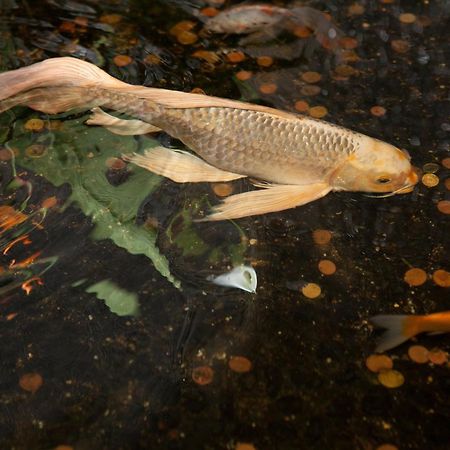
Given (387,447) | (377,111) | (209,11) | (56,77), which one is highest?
(56,77)

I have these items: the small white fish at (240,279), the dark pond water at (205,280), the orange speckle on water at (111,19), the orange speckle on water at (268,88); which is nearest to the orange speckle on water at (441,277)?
the dark pond water at (205,280)

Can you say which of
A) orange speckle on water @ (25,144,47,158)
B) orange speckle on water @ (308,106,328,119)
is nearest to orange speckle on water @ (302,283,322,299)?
orange speckle on water @ (308,106,328,119)

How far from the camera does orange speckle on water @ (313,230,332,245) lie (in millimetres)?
1770

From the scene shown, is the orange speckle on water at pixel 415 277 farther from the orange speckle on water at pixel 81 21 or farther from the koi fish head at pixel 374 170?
the orange speckle on water at pixel 81 21

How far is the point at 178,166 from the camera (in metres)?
1.88

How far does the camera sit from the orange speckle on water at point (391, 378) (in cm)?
150

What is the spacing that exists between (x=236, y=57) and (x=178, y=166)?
23.1 inches

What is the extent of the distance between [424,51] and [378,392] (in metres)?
1.35

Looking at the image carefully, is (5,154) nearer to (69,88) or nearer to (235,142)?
(69,88)

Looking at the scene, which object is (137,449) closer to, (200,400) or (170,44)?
(200,400)

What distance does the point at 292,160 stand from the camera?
5.86 feet

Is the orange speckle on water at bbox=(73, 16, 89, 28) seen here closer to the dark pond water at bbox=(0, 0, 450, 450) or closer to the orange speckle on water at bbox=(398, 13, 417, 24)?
the dark pond water at bbox=(0, 0, 450, 450)

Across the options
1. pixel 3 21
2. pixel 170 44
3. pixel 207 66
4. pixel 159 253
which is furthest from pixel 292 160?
pixel 3 21

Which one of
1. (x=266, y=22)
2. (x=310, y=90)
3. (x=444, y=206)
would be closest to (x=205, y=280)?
(x=444, y=206)
